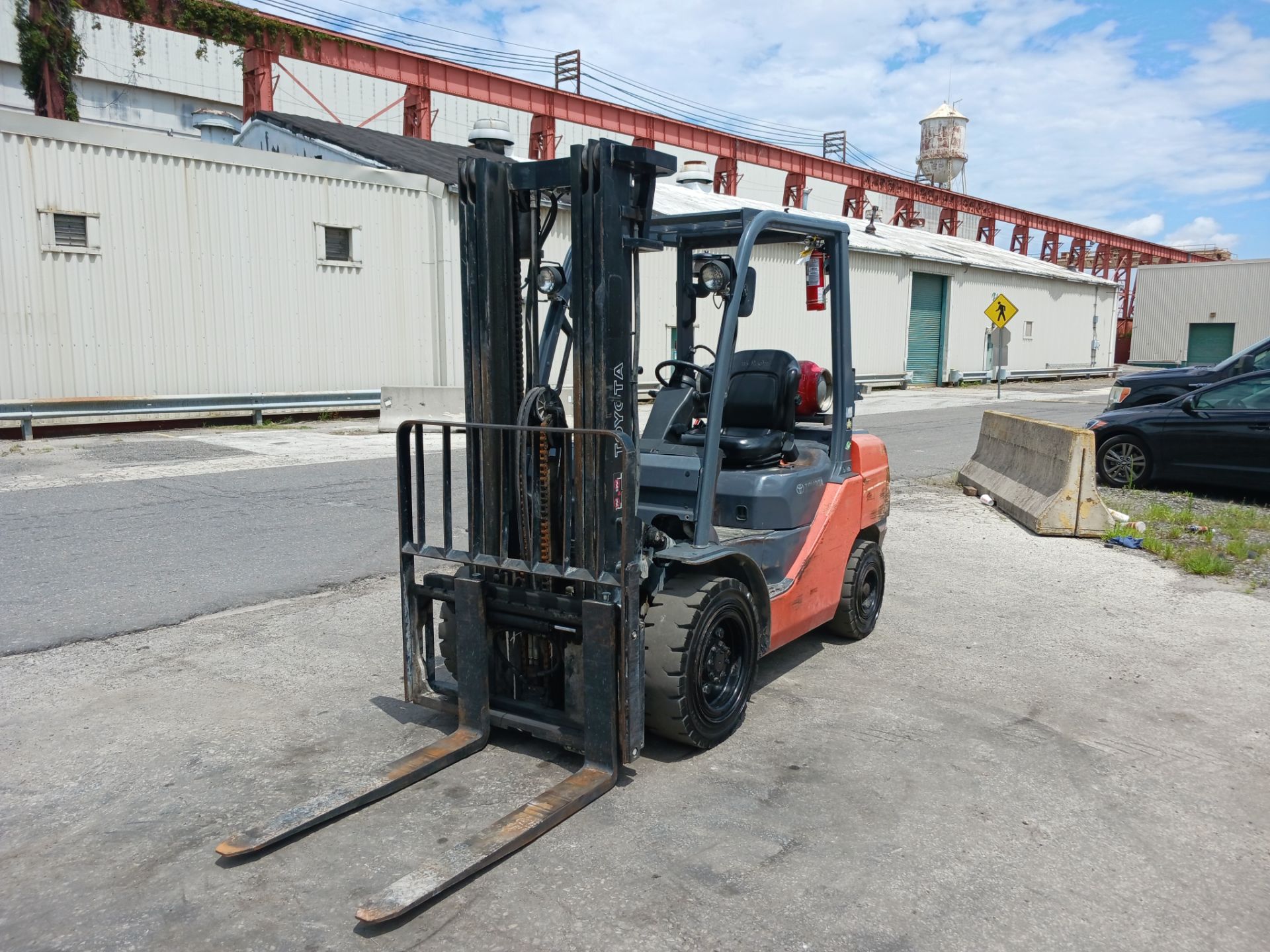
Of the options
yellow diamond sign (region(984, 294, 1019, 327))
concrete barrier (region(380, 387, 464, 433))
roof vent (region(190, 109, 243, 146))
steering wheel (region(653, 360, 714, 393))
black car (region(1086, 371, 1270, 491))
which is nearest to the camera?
steering wheel (region(653, 360, 714, 393))

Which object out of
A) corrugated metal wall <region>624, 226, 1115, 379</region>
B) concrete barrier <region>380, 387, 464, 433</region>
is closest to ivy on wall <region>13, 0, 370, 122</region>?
concrete barrier <region>380, 387, 464, 433</region>

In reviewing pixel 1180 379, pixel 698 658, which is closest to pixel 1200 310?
pixel 1180 379

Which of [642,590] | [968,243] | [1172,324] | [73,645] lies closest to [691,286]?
[642,590]

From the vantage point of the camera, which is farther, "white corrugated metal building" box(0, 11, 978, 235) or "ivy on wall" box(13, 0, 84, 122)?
"white corrugated metal building" box(0, 11, 978, 235)

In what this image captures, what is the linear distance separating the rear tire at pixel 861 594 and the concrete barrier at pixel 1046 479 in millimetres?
3855

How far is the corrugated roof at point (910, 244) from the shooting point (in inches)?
1164

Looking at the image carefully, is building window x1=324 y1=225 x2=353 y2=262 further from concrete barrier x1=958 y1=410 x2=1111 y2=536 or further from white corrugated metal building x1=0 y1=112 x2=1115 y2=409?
concrete barrier x1=958 y1=410 x2=1111 y2=536

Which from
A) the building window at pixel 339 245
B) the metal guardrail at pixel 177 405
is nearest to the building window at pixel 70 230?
the metal guardrail at pixel 177 405

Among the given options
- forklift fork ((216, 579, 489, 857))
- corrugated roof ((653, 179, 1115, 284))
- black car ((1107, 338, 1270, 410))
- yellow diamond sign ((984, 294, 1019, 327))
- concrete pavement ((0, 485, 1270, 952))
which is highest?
corrugated roof ((653, 179, 1115, 284))

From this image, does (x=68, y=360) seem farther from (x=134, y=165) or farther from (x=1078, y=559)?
(x=1078, y=559)

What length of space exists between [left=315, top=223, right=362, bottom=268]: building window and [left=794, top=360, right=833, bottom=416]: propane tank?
1496 centimetres

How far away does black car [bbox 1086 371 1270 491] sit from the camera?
10930 millimetres

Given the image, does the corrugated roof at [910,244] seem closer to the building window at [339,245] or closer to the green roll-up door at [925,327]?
the green roll-up door at [925,327]

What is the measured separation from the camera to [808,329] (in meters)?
30.6
